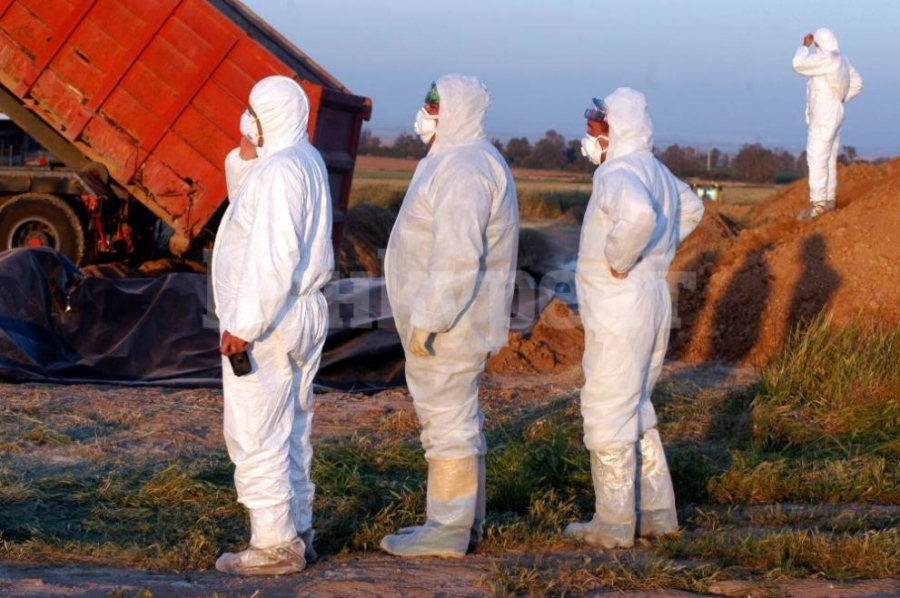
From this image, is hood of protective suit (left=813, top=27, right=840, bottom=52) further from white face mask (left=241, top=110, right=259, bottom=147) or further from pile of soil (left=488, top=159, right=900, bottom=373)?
white face mask (left=241, top=110, right=259, bottom=147)

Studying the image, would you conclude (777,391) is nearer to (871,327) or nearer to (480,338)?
(871,327)

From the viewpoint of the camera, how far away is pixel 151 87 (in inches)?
490

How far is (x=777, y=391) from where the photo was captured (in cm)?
851

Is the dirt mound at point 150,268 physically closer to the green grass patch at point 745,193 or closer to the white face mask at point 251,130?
the white face mask at point 251,130

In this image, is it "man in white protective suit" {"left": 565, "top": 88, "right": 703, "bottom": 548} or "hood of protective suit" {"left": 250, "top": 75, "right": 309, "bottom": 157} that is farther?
"man in white protective suit" {"left": 565, "top": 88, "right": 703, "bottom": 548}

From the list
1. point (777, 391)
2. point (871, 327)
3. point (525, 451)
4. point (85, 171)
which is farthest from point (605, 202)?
point (85, 171)

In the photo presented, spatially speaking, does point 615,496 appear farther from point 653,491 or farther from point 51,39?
point 51,39

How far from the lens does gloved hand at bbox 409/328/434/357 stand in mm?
5414

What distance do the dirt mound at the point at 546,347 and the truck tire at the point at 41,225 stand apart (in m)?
4.58

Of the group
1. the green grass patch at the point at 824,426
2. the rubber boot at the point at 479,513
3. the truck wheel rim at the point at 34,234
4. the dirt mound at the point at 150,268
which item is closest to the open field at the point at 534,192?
the dirt mound at the point at 150,268

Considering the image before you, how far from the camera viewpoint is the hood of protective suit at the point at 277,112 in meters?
5.16

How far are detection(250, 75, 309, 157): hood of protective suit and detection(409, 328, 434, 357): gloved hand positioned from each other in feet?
3.01

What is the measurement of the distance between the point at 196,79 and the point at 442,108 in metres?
7.26

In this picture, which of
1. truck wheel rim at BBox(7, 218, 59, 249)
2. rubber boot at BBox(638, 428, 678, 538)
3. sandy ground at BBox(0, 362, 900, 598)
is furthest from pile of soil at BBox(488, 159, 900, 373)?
rubber boot at BBox(638, 428, 678, 538)
